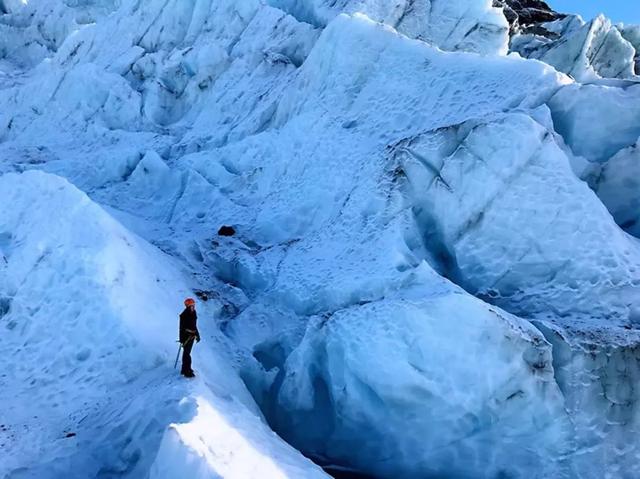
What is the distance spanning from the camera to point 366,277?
500 inches

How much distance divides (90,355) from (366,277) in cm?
550

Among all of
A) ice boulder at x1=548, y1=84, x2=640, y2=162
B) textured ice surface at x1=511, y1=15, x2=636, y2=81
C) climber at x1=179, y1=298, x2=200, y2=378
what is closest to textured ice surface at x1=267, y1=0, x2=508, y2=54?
textured ice surface at x1=511, y1=15, x2=636, y2=81

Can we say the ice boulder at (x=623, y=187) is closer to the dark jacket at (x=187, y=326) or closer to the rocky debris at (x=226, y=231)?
A: the rocky debris at (x=226, y=231)

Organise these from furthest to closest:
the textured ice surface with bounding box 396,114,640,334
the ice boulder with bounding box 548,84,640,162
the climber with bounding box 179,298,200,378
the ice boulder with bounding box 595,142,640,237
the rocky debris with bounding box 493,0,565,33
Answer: the rocky debris with bounding box 493,0,565,33
the ice boulder with bounding box 548,84,640,162
the ice boulder with bounding box 595,142,640,237
the textured ice surface with bounding box 396,114,640,334
the climber with bounding box 179,298,200,378

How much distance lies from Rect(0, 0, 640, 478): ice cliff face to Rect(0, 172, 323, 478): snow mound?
0.05 meters

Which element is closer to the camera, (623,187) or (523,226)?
(523,226)

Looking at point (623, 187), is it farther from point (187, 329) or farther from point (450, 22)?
point (450, 22)

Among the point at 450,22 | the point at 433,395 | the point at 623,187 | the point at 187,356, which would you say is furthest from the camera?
the point at 450,22

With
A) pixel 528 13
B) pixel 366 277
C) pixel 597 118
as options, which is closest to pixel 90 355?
pixel 366 277

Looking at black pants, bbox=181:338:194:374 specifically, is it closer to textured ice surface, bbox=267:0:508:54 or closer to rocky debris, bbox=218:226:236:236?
rocky debris, bbox=218:226:236:236

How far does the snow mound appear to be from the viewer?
8875 mm

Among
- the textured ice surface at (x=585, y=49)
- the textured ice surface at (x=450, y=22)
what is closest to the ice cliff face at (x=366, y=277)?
the textured ice surface at (x=450, y=22)

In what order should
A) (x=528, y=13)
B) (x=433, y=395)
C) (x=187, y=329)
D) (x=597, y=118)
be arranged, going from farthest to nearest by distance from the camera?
(x=528, y=13)
(x=597, y=118)
(x=433, y=395)
(x=187, y=329)

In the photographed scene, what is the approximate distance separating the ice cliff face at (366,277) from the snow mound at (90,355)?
5cm
